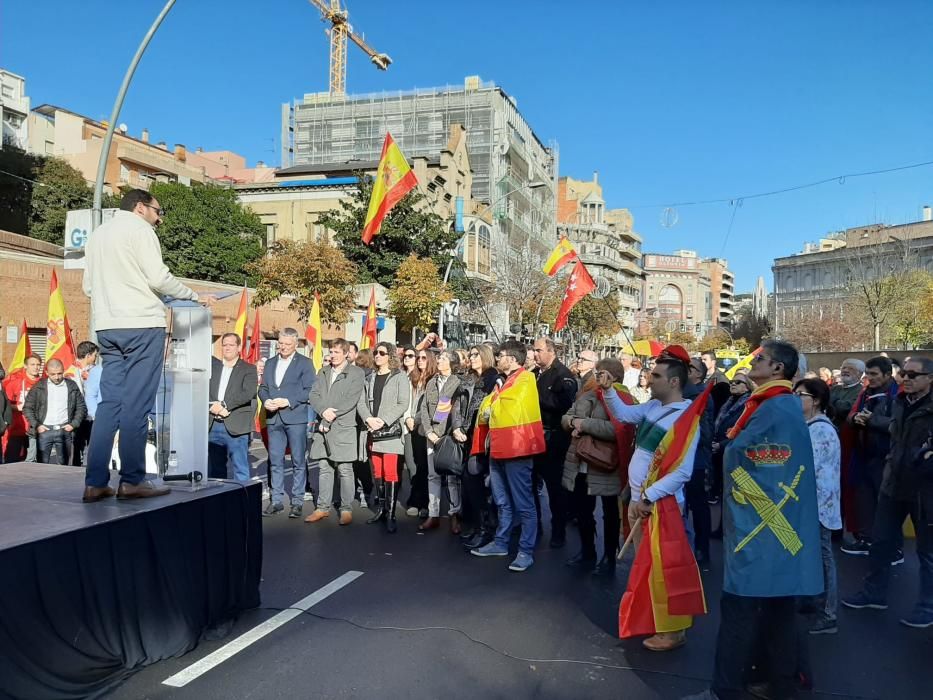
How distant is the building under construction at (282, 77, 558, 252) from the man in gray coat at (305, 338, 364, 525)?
172ft

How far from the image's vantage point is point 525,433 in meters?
6.34

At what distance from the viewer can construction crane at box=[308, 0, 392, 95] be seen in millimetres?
90938

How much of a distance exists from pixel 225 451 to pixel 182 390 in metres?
3.25

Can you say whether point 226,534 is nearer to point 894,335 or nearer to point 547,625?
point 547,625

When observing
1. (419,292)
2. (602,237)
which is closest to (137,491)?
(419,292)

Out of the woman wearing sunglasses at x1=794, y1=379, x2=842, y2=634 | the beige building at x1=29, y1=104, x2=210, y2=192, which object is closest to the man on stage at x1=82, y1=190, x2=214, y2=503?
the woman wearing sunglasses at x1=794, y1=379, x2=842, y2=634

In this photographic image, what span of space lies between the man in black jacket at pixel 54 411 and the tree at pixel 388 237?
2937cm

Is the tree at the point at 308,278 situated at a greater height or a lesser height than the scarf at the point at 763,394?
greater

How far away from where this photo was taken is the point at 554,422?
7215 mm

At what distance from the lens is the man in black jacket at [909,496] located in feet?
16.7

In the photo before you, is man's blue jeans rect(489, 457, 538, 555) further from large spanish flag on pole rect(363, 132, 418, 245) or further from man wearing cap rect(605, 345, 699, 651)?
large spanish flag on pole rect(363, 132, 418, 245)

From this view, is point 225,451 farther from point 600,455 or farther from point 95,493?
point 600,455

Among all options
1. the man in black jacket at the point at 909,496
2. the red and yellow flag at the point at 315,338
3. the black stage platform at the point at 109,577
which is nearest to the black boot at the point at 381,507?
the black stage platform at the point at 109,577

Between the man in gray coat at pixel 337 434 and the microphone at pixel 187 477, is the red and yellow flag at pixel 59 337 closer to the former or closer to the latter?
the man in gray coat at pixel 337 434
